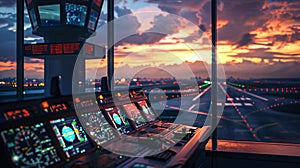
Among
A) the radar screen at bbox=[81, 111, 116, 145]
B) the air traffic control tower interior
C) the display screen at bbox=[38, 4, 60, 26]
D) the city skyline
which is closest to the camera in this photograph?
the air traffic control tower interior

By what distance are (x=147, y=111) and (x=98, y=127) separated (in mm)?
803

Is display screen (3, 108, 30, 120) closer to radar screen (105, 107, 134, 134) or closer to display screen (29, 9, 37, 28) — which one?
radar screen (105, 107, 134, 134)

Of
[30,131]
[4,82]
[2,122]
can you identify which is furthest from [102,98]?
[4,82]

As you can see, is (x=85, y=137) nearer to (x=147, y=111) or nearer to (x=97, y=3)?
(x=147, y=111)

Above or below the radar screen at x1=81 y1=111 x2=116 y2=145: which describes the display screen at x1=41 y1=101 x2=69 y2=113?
above

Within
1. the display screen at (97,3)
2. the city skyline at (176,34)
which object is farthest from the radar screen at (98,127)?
the display screen at (97,3)

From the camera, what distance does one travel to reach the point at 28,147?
1147 mm

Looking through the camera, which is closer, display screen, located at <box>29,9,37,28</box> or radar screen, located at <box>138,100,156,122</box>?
radar screen, located at <box>138,100,156,122</box>

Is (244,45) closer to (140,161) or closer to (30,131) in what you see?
(140,161)

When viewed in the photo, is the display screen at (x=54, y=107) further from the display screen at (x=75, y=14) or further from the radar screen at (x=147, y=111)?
the display screen at (x=75, y=14)

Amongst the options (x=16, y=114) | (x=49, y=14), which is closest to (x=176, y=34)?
(x=16, y=114)

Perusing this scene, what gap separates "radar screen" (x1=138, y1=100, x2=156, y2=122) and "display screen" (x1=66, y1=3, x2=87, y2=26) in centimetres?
380

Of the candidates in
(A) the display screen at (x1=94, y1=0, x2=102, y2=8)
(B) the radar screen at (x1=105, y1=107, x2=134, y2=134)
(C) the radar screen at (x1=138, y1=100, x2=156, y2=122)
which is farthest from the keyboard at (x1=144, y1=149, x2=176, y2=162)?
(A) the display screen at (x1=94, y1=0, x2=102, y2=8)

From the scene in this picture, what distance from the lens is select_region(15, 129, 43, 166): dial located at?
1.10m
